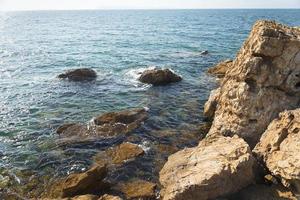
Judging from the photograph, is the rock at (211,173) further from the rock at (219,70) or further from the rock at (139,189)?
the rock at (219,70)

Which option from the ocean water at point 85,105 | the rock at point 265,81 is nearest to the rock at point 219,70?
the ocean water at point 85,105

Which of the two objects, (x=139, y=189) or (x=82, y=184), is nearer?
(x=82, y=184)

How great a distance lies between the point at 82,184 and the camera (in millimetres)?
18141

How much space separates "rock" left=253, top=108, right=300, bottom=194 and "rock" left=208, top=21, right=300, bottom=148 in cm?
259

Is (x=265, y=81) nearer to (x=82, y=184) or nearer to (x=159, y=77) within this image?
(x=82, y=184)

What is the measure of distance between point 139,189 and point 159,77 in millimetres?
21341

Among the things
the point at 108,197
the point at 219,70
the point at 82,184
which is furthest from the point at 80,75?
the point at 108,197

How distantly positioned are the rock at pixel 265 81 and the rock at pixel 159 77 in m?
16.8

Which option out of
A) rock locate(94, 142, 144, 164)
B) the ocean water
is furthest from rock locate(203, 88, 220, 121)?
rock locate(94, 142, 144, 164)

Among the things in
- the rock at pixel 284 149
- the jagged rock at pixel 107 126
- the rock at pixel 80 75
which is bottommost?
the jagged rock at pixel 107 126

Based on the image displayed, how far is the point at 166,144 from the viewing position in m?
23.7

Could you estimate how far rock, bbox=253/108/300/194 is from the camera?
14875 mm

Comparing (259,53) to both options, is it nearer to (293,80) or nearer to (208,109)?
(293,80)

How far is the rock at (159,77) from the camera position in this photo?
126 ft
